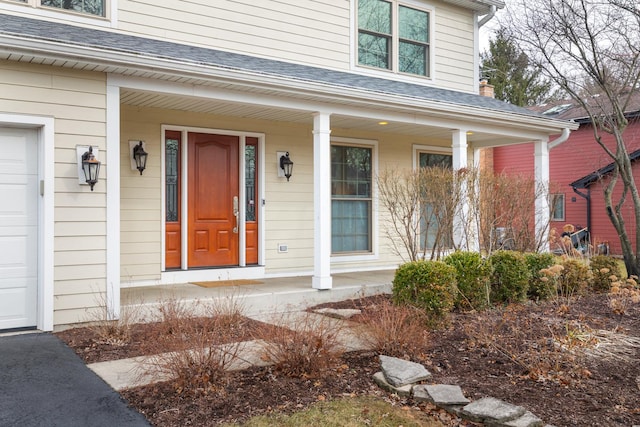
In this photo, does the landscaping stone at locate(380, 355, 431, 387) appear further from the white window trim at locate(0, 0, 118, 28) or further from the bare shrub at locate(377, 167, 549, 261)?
the white window trim at locate(0, 0, 118, 28)

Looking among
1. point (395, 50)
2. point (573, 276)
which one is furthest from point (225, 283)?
point (395, 50)

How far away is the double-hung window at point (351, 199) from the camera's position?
9.48 meters

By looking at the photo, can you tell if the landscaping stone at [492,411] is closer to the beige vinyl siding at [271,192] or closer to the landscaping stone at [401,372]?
the landscaping stone at [401,372]

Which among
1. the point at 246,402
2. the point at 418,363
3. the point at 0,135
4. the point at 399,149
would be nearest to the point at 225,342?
the point at 246,402

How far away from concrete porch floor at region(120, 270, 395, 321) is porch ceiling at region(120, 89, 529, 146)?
237cm

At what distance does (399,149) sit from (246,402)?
7.29m

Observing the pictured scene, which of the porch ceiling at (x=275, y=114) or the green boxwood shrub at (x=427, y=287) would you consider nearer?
the green boxwood shrub at (x=427, y=287)

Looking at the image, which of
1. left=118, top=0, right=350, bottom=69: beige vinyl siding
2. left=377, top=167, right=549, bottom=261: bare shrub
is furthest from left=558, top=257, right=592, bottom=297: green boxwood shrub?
left=118, top=0, right=350, bottom=69: beige vinyl siding

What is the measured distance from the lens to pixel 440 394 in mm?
3656

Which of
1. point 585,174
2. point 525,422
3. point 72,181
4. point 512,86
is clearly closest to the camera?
point 525,422

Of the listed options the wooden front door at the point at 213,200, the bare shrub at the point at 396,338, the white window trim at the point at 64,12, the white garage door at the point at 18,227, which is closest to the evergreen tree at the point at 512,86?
the wooden front door at the point at 213,200

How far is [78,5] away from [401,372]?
6.20m

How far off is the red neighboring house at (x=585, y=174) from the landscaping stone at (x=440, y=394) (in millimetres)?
12275

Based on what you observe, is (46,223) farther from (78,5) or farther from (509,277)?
(509,277)
